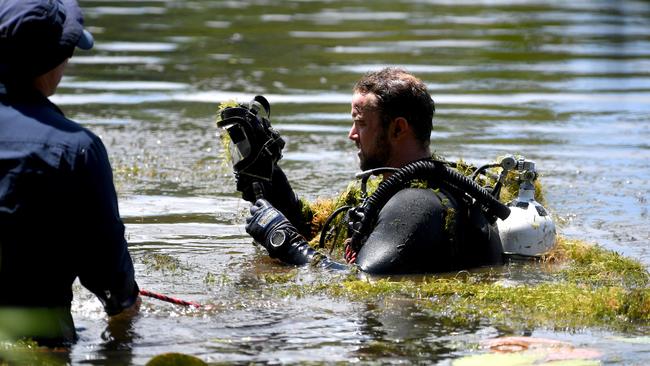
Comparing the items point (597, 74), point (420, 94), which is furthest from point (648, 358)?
point (597, 74)

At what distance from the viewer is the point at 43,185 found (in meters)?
5.00

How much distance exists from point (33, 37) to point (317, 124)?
8.15 meters

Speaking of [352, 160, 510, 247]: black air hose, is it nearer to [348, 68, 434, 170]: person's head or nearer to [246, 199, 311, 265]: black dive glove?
[348, 68, 434, 170]: person's head

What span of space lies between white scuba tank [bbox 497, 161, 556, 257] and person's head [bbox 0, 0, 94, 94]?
3.23 meters

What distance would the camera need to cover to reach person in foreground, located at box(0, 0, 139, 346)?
16.4 ft

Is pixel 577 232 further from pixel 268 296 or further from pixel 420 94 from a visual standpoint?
pixel 268 296

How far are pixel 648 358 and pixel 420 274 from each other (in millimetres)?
1706

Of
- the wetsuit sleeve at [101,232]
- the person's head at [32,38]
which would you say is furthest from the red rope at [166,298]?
the person's head at [32,38]

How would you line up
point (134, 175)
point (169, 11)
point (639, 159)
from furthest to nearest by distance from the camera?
point (169, 11) < point (639, 159) < point (134, 175)

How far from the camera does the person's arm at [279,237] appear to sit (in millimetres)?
7480

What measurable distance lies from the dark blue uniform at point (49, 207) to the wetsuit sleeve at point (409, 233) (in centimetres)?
210

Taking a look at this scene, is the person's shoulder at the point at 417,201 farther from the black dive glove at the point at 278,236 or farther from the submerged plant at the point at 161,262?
the submerged plant at the point at 161,262

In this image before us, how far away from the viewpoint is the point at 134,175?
35.6 ft

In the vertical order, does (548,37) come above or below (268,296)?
above
